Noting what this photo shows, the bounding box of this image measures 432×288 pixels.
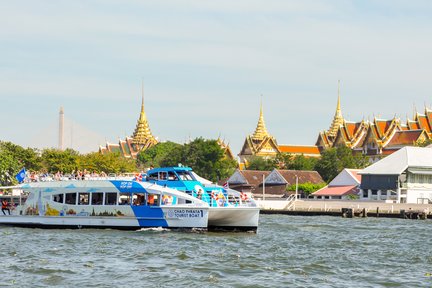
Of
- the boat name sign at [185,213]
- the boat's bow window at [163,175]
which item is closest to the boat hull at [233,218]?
the boat name sign at [185,213]

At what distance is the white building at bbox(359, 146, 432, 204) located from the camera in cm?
8856

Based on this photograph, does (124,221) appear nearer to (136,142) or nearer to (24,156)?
(24,156)

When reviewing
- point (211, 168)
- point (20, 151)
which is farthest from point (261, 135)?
point (20, 151)

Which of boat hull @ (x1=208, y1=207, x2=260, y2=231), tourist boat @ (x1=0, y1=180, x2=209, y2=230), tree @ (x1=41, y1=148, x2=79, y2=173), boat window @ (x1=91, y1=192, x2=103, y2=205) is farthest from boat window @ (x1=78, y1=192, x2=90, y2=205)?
tree @ (x1=41, y1=148, x2=79, y2=173)

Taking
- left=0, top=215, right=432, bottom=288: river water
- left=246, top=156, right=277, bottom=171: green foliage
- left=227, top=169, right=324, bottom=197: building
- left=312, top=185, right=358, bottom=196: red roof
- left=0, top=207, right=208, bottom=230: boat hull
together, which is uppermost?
left=246, top=156, right=277, bottom=171: green foliage

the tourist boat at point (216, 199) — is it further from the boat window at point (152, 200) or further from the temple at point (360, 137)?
the temple at point (360, 137)

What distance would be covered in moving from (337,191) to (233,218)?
55.1m

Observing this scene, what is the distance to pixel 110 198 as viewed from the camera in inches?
1774

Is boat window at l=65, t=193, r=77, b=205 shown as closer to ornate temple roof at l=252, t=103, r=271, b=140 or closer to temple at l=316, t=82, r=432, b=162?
temple at l=316, t=82, r=432, b=162

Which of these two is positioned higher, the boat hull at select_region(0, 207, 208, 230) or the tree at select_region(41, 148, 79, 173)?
the tree at select_region(41, 148, 79, 173)

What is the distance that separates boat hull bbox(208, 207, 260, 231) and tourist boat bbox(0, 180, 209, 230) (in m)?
0.62

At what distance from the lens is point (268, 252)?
1422 inches

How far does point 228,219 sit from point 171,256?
32.6 ft

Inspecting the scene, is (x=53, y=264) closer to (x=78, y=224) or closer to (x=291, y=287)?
(x=291, y=287)
